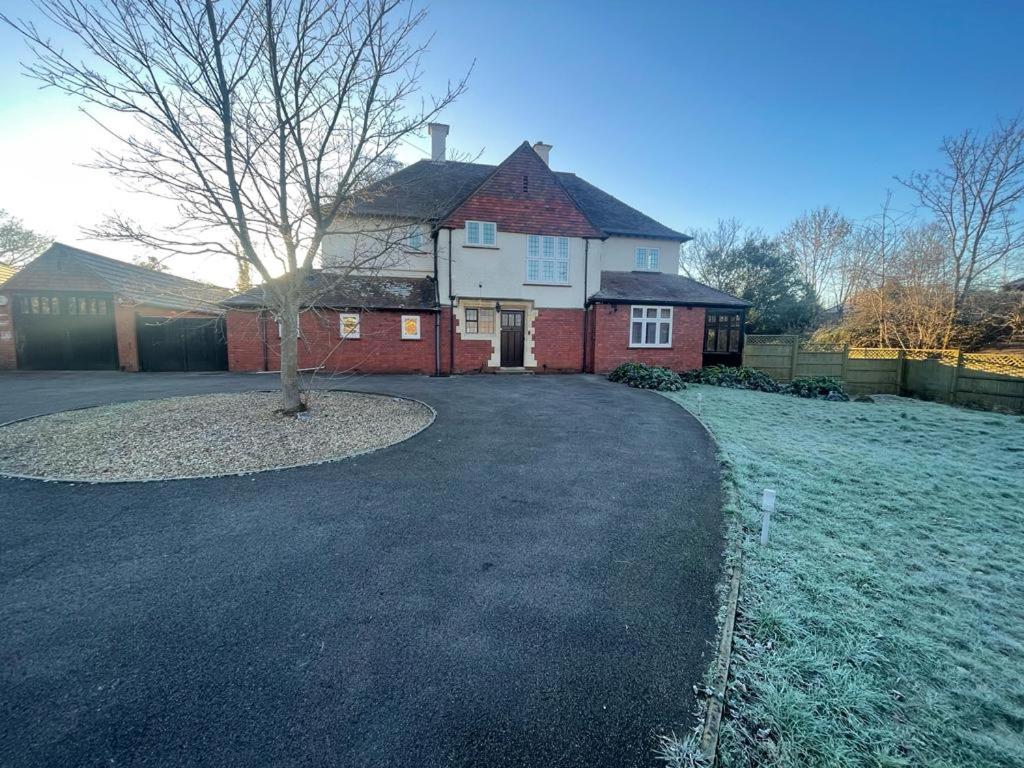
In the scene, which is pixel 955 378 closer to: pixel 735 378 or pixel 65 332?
pixel 735 378

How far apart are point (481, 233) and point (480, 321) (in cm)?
345

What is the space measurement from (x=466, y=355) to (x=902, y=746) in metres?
15.8

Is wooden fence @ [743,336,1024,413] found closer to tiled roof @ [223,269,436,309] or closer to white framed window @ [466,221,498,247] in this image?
white framed window @ [466,221,498,247]

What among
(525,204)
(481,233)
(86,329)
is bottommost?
(86,329)

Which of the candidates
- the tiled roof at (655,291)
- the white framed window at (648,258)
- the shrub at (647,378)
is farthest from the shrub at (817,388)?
the white framed window at (648,258)

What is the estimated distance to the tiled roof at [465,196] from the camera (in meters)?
17.2

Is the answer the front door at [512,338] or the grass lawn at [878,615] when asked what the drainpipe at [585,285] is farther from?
the grass lawn at [878,615]

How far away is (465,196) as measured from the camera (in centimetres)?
1664

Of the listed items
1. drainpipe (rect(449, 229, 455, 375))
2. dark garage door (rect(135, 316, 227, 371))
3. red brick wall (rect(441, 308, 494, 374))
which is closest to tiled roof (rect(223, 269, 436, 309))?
drainpipe (rect(449, 229, 455, 375))

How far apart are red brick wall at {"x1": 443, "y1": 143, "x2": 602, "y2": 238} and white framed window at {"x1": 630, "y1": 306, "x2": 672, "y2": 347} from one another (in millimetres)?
3663

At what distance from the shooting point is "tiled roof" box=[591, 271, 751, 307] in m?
16.8

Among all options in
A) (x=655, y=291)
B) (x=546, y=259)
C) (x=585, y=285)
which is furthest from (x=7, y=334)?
(x=655, y=291)

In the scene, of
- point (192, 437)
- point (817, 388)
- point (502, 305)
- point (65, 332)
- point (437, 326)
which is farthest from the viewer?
point (502, 305)

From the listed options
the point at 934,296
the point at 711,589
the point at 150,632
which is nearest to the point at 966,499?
the point at 711,589
